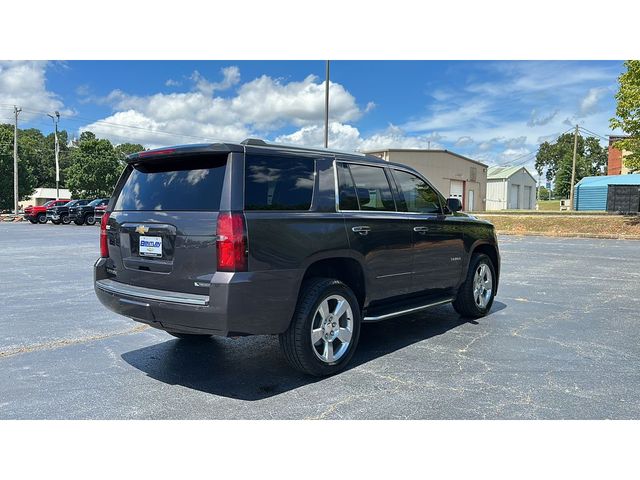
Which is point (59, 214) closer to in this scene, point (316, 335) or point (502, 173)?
point (316, 335)

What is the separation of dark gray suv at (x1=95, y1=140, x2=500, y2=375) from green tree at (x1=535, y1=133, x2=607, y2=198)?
79456 millimetres

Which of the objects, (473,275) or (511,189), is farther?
(511,189)

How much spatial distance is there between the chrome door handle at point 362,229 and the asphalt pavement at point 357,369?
1.24m

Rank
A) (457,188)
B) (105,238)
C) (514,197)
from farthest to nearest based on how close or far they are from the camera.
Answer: (514,197) → (457,188) → (105,238)

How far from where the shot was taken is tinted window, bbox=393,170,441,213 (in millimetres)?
5438

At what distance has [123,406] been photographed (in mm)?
3713

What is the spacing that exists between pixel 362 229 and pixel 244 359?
5.60 ft

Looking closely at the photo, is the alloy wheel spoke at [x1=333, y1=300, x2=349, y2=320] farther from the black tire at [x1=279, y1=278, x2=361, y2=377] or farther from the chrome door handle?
the chrome door handle

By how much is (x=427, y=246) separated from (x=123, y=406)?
3417 mm

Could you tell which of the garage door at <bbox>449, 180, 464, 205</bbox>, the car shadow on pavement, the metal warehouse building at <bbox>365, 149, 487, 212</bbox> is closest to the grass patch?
the metal warehouse building at <bbox>365, 149, 487, 212</bbox>

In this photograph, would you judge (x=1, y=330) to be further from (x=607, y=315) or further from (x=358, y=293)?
(x=607, y=315)

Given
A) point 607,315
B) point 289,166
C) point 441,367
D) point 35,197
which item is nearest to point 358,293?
point 441,367

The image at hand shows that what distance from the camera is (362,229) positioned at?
4.64 meters

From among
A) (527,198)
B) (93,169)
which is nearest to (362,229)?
(93,169)
